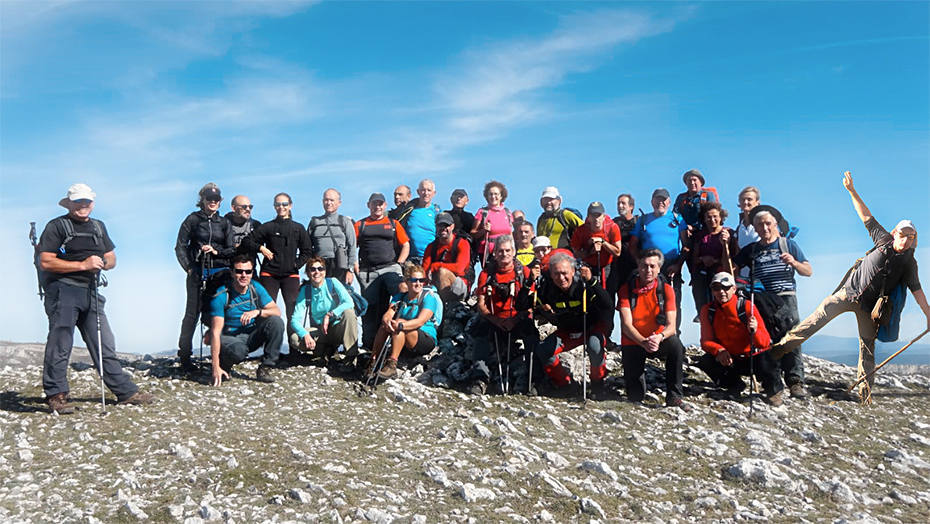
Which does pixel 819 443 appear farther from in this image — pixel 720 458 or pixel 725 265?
pixel 725 265

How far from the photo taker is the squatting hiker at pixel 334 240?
46.9 ft

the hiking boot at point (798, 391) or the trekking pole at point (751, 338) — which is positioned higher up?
the trekking pole at point (751, 338)

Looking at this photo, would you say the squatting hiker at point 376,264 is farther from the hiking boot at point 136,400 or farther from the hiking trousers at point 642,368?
the hiking trousers at point 642,368

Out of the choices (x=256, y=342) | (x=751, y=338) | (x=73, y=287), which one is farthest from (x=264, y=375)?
(x=751, y=338)

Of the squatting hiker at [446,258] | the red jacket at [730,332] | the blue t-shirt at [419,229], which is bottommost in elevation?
the red jacket at [730,332]

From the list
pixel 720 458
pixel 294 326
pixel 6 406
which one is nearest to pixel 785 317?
pixel 720 458

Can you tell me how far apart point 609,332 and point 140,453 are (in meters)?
7.96

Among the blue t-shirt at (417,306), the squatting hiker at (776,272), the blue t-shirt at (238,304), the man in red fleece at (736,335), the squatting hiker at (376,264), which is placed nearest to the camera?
the man in red fleece at (736,335)

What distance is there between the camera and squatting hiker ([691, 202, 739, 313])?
1310 cm

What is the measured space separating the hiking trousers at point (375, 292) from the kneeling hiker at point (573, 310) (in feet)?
11.7

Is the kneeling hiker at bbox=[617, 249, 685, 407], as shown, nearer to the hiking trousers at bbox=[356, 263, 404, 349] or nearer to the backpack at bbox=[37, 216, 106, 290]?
the hiking trousers at bbox=[356, 263, 404, 349]

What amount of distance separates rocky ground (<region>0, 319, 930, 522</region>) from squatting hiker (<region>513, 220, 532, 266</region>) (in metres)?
2.97

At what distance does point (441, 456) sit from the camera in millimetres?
8883

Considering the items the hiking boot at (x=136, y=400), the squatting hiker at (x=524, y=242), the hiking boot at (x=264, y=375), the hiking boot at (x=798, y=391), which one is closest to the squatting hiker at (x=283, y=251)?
the hiking boot at (x=264, y=375)
